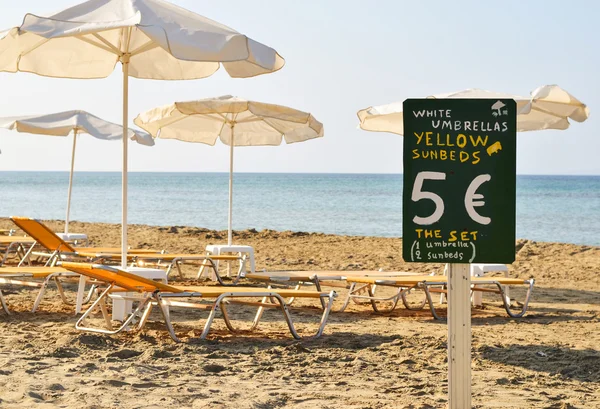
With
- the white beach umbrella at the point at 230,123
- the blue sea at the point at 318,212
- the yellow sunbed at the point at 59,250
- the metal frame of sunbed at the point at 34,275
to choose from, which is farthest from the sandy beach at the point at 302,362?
the blue sea at the point at 318,212

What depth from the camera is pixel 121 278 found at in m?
5.76

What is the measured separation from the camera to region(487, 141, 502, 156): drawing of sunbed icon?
3.31 meters

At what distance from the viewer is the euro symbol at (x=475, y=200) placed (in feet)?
10.8

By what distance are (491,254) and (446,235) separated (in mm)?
188

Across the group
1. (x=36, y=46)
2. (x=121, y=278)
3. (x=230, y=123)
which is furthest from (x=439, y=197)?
(x=230, y=123)

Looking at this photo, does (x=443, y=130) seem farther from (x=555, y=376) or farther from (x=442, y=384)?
(x=555, y=376)

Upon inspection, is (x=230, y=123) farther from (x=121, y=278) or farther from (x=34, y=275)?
(x=121, y=278)

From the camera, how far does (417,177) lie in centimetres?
327

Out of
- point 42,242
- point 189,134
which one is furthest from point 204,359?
point 189,134

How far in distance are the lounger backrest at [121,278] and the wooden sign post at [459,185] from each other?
2660 mm

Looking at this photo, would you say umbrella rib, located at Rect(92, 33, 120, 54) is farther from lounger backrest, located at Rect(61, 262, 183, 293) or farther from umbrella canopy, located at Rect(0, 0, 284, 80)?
lounger backrest, located at Rect(61, 262, 183, 293)

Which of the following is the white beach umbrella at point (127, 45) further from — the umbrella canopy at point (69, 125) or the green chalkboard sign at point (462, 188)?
the umbrella canopy at point (69, 125)

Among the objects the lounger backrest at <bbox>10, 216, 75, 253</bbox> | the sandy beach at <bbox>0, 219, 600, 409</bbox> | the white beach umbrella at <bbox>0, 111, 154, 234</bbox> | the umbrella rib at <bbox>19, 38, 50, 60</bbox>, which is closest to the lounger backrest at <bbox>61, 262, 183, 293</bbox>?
the sandy beach at <bbox>0, 219, 600, 409</bbox>

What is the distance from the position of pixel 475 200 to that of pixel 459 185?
87 millimetres
